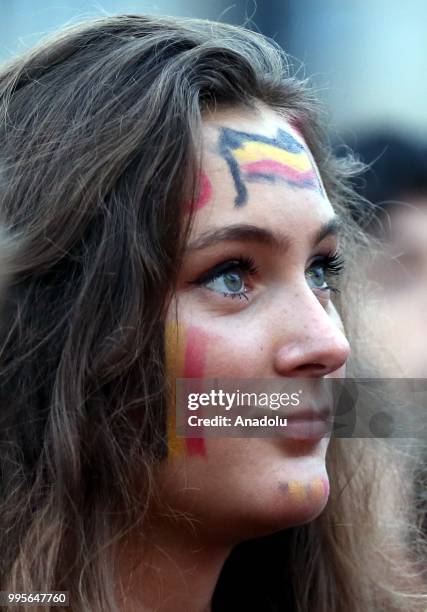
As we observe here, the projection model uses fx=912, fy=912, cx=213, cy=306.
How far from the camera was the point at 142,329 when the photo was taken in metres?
1.51

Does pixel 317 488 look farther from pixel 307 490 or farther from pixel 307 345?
pixel 307 345

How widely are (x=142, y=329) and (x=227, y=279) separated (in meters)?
0.17

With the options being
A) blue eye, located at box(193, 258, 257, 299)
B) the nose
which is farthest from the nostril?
blue eye, located at box(193, 258, 257, 299)

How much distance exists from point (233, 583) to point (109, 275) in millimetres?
748

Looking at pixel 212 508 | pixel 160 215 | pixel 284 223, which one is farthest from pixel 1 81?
pixel 212 508

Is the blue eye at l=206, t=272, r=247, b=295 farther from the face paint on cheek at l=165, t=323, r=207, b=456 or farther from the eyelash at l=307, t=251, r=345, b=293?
the eyelash at l=307, t=251, r=345, b=293

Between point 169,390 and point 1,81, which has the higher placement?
point 1,81

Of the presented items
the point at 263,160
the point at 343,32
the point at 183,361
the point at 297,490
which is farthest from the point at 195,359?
the point at 343,32

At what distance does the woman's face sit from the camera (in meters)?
1.51

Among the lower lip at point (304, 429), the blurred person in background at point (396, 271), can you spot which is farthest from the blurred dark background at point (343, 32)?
the lower lip at point (304, 429)

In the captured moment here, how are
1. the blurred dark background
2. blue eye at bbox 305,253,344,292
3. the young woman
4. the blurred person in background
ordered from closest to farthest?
the young woman, blue eye at bbox 305,253,344,292, the blurred person in background, the blurred dark background

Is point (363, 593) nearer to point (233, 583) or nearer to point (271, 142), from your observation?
point (233, 583)

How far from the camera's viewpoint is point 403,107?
3939 millimetres

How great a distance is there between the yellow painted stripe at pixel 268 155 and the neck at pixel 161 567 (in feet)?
2.12
